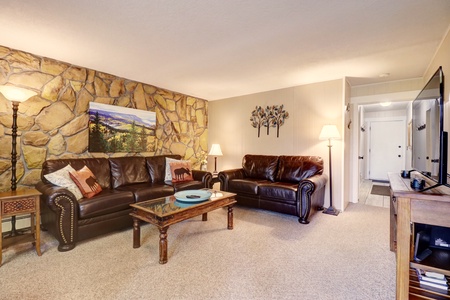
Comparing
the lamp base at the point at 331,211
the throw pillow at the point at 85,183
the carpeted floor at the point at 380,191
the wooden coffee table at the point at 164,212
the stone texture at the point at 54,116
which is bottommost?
the carpeted floor at the point at 380,191

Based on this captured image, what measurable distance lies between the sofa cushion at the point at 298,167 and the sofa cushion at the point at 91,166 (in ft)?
9.37

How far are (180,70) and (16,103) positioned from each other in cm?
203

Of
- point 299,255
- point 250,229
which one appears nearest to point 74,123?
point 250,229

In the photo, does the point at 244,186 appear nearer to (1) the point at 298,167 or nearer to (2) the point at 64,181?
(1) the point at 298,167

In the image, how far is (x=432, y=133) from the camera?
1.81 metres

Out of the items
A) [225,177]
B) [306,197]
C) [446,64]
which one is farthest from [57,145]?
[446,64]

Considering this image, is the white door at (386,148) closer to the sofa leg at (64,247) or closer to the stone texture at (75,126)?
the stone texture at (75,126)

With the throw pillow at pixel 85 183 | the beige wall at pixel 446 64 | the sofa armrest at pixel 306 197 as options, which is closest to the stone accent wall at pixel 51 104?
the throw pillow at pixel 85 183

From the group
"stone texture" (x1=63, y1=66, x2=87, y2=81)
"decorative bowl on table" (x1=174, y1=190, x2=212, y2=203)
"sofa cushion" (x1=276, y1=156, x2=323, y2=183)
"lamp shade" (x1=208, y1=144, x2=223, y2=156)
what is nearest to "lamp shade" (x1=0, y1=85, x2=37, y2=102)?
"stone texture" (x1=63, y1=66, x2=87, y2=81)

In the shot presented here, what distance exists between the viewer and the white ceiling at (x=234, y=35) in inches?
72.7

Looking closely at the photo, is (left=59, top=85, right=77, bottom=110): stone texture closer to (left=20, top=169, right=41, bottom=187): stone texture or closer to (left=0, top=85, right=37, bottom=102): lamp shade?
(left=0, top=85, right=37, bottom=102): lamp shade

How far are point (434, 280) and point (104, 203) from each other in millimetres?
3039

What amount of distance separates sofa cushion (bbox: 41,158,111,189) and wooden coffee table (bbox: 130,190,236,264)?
118cm

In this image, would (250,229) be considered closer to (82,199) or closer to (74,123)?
(82,199)
